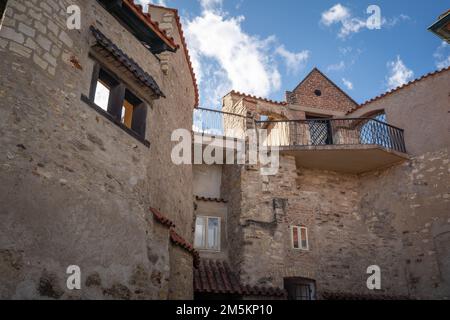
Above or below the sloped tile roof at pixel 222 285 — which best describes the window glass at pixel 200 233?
above

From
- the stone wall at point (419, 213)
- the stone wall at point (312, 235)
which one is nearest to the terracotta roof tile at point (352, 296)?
the stone wall at point (312, 235)

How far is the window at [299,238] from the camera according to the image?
44.7 feet

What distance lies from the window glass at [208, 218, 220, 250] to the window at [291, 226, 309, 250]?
252cm

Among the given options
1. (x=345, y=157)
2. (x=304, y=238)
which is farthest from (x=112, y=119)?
(x=345, y=157)

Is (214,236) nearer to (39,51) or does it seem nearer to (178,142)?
(178,142)

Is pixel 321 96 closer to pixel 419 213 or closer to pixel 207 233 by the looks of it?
pixel 419 213

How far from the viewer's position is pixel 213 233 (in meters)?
14.4

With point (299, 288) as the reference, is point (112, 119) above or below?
above

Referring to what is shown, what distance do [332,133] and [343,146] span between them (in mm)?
2339

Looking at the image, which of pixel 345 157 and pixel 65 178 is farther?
pixel 345 157

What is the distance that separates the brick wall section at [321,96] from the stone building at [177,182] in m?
0.08

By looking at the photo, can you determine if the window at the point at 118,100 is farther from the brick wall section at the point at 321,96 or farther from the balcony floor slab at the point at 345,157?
the brick wall section at the point at 321,96

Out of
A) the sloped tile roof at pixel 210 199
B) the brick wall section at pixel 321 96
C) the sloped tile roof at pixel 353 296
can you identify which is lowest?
the sloped tile roof at pixel 353 296

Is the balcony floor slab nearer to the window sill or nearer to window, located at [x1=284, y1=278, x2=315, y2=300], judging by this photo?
window, located at [x1=284, y1=278, x2=315, y2=300]
